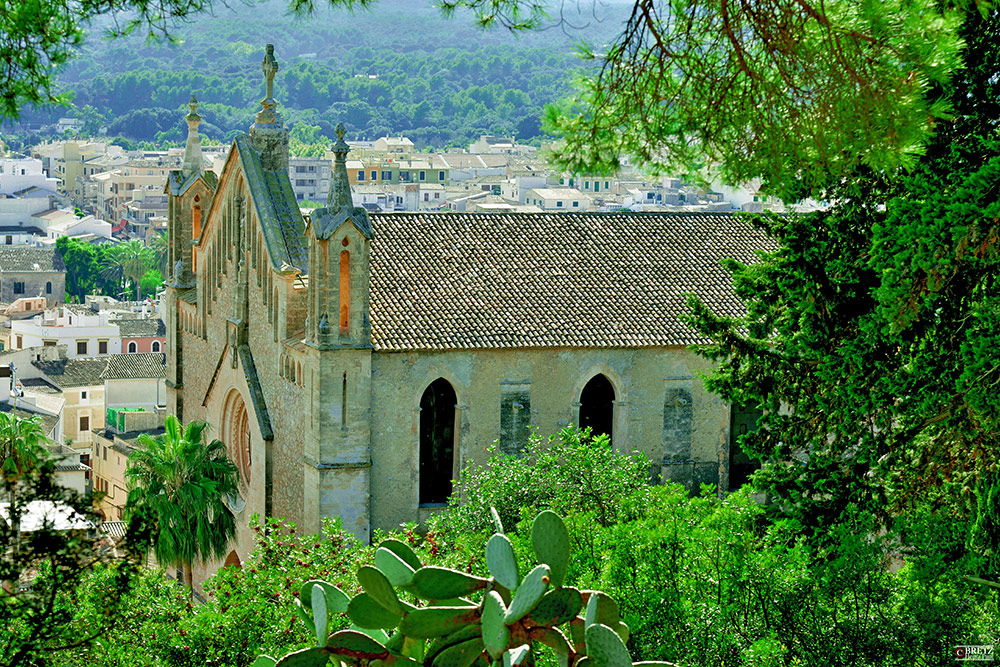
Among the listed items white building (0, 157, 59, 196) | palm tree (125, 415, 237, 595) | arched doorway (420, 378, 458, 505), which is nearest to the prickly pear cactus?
arched doorway (420, 378, 458, 505)

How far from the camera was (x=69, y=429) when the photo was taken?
253ft

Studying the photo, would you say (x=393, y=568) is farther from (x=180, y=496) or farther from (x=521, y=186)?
(x=521, y=186)

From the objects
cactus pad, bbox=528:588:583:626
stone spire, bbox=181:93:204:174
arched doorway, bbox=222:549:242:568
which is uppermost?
stone spire, bbox=181:93:204:174

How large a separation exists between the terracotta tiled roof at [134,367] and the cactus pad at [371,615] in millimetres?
69631

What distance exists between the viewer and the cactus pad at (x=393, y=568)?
356 inches

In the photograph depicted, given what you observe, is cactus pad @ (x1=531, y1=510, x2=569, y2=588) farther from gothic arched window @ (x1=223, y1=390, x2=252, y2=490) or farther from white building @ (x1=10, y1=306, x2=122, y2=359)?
white building @ (x1=10, y1=306, x2=122, y2=359)

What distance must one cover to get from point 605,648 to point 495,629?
0.65 m

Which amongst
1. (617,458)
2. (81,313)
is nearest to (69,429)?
(81,313)

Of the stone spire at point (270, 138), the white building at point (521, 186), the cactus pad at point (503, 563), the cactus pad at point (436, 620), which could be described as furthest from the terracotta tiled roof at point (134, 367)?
the white building at point (521, 186)

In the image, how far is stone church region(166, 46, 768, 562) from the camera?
1062 inches

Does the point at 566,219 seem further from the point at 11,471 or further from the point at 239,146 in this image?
the point at 11,471

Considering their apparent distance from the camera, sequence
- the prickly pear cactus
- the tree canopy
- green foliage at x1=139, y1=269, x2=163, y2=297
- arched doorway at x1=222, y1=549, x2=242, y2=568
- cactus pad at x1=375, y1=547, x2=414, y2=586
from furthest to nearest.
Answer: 1. green foliage at x1=139, y1=269, x2=163, y2=297
2. arched doorway at x1=222, y1=549, x2=242, y2=568
3. the tree canopy
4. cactus pad at x1=375, y1=547, x2=414, y2=586
5. the prickly pear cactus

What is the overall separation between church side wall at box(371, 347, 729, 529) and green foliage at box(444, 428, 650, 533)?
15.5 feet

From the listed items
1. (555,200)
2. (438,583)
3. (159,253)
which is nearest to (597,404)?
(438,583)
